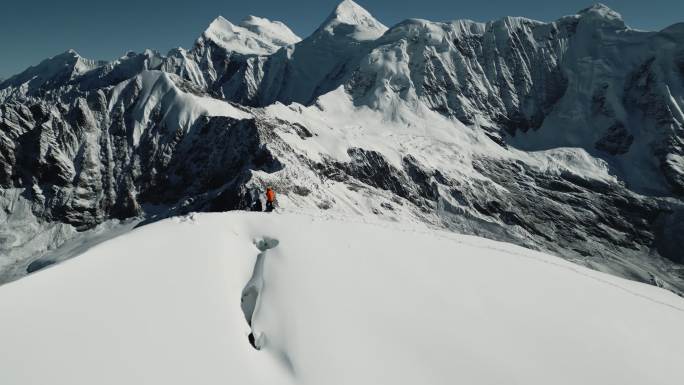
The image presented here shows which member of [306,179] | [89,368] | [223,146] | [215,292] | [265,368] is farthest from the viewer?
[223,146]

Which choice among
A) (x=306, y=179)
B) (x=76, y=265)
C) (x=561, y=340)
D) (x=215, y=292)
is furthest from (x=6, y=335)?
(x=306, y=179)

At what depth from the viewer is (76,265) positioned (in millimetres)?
12148

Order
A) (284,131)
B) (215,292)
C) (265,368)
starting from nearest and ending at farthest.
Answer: (265,368) < (215,292) < (284,131)

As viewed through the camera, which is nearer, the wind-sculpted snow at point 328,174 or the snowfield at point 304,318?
the snowfield at point 304,318

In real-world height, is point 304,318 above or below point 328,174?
above

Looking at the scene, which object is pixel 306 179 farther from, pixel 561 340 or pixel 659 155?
pixel 659 155

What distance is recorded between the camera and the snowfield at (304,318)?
9.47 m

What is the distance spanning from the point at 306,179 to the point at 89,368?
11019 centimetres

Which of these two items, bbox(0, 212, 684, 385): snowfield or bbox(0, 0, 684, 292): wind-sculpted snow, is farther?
bbox(0, 0, 684, 292): wind-sculpted snow

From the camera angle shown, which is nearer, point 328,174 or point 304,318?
point 304,318

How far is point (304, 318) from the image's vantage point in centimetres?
1245

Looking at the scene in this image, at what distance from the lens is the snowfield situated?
9469 mm

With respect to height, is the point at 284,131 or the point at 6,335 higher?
the point at 6,335

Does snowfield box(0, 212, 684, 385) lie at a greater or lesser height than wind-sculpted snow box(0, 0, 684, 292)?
greater
